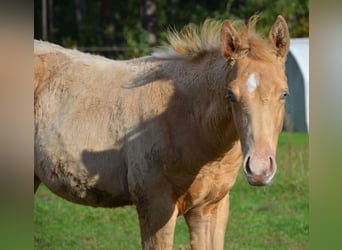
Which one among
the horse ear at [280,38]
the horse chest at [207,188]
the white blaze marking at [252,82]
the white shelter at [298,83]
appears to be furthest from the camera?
the white shelter at [298,83]

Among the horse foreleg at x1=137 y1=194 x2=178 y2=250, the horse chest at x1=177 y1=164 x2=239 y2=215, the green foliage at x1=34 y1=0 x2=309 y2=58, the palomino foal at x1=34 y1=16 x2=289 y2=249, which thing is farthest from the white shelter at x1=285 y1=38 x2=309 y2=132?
the horse foreleg at x1=137 y1=194 x2=178 y2=250

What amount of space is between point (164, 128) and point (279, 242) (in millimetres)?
2446

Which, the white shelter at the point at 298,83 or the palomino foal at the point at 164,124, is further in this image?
the white shelter at the point at 298,83

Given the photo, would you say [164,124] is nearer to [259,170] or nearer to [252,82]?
[252,82]

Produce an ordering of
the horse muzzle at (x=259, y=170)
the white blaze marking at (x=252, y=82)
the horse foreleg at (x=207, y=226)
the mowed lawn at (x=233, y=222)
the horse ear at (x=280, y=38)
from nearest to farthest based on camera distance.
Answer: the horse muzzle at (x=259, y=170) → the white blaze marking at (x=252, y=82) → the horse ear at (x=280, y=38) → the horse foreleg at (x=207, y=226) → the mowed lawn at (x=233, y=222)

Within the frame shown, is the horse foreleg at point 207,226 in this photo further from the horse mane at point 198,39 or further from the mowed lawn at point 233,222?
the mowed lawn at point 233,222

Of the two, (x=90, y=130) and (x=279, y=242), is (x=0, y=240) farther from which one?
(x=279, y=242)

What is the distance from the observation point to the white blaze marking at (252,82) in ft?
9.79

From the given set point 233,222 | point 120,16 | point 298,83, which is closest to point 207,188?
point 233,222

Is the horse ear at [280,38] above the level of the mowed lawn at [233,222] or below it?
above

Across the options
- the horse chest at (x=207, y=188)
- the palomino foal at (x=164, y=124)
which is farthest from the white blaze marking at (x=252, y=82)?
the horse chest at (x=207, y=188)

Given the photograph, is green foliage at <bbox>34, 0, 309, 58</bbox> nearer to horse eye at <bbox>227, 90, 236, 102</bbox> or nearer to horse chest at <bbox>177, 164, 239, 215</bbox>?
horse chest at <bbox>177, 164, 239, 215</bbox>

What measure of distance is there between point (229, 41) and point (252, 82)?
13.6 inches

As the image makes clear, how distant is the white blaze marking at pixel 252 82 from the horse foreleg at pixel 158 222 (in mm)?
941
